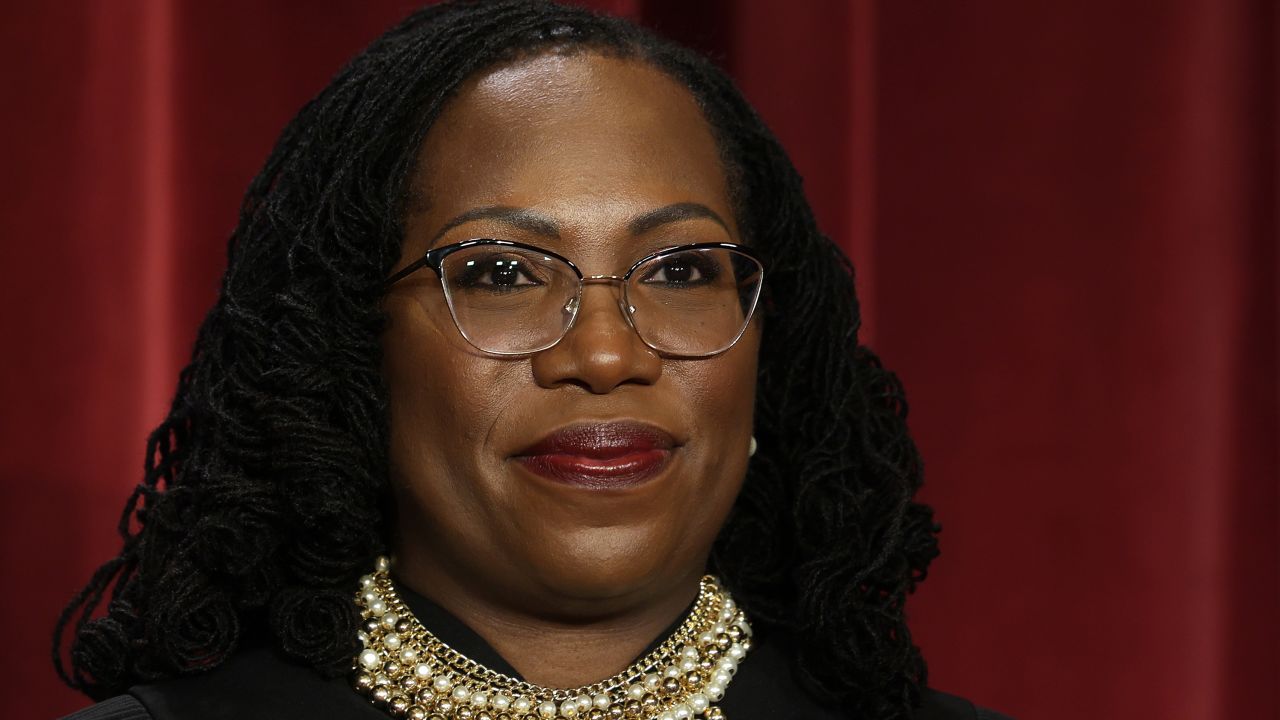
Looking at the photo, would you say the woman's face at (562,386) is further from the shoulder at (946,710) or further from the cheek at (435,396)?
the shoulder at (946,710)

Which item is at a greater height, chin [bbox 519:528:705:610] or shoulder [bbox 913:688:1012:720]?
chin [bbox 519:528:705:610]

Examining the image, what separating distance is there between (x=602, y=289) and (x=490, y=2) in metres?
0.37

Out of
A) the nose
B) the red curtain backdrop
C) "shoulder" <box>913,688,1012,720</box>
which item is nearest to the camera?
the nose

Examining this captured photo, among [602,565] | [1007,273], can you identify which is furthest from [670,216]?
[1007,273]

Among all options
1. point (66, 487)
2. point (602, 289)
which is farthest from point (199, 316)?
point (602, 289)

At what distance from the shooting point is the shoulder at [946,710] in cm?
147

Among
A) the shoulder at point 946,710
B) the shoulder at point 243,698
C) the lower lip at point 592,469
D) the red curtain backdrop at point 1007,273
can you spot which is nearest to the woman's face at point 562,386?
the lower lip at point 592,469

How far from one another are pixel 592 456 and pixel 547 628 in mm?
175

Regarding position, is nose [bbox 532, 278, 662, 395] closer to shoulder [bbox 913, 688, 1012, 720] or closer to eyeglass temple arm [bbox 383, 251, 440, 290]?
eyeglass temple arm [bbox 383, 251, 440, 290]

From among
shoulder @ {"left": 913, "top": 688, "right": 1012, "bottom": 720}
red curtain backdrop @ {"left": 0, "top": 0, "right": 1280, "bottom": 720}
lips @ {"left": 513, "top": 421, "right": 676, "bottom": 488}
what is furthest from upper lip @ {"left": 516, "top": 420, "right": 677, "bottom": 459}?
red curtain backdrop @ {"left": 0, "top": 0, "right": 1280, "bottom": 720}

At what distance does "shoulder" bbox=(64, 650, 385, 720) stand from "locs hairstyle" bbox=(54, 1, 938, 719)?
0.02m

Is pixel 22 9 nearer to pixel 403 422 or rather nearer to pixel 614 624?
pixel 403 422

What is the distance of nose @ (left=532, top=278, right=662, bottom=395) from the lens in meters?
1.27

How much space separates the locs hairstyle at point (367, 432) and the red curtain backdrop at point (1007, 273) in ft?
1.33
